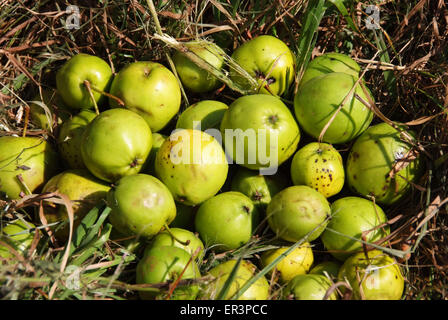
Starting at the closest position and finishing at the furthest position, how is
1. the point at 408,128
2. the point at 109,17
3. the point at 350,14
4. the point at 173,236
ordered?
the point at 173,236 < the point at 408,128 < the point at 350,14 < the point at 109,17

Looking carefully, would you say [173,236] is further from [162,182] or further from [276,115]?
[276,115]

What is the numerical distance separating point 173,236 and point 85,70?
1517 millimetres

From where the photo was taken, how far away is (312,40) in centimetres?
364

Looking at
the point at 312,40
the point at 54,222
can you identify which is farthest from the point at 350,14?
the point at 54,222

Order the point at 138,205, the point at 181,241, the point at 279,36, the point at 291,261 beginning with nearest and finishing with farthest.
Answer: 1. the point at 138,205
2. the point at 181,241
3. the point at 291,261
4. the point at 279,36

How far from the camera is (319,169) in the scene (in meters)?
2.99

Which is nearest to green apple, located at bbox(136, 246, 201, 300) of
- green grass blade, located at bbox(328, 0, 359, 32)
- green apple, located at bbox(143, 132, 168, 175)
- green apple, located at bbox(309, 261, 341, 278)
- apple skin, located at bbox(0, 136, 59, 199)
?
green apple, located at bbox(143, 132, 168, 175)

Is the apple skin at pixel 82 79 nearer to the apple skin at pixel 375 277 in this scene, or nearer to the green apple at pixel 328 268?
the green apple at pixel 328 268

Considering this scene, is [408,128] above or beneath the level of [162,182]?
above

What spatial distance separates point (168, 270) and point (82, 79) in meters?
1.68

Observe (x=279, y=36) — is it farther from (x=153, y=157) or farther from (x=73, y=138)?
(x=73, y=138)

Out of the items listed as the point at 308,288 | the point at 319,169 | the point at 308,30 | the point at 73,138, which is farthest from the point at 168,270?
the point at 308,30

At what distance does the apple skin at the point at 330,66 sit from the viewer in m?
3.36

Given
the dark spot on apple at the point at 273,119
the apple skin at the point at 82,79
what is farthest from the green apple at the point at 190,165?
the apple skin at the point at 82,79
